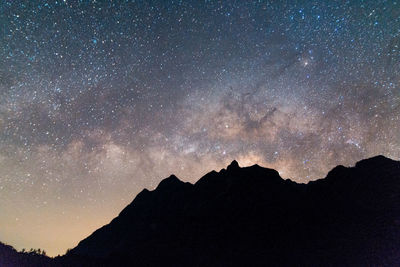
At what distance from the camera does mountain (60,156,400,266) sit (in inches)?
1615

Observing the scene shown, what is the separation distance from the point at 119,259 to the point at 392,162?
67.5 metres

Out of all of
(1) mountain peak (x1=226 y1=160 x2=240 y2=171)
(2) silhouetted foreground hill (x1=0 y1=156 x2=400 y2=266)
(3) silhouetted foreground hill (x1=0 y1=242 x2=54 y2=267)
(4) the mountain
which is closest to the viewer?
(3) silhouetted foreground hill (x1=0 y1=242 x2=54 y2=267)

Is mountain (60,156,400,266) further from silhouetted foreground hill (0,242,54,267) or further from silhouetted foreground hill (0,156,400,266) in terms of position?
silhouetted foreground hill (0,242,54,267)

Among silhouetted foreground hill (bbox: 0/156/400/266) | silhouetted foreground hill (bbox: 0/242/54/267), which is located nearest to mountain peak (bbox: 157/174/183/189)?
silhouetted foreground hill (bbox: 0/156/400/266)

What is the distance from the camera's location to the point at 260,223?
58.2 meters

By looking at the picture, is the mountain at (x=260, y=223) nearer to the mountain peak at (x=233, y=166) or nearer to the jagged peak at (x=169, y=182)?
the mountain peak at (x=233, y=166)

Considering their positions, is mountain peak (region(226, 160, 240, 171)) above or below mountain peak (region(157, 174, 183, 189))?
below

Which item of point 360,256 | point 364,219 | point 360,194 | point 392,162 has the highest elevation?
point 392,162

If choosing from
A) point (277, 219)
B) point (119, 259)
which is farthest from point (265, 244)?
point (119, 259)

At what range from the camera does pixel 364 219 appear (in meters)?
45.3

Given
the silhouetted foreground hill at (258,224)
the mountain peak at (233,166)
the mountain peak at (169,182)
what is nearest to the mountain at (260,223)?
the silhouetted foreground hill at (258,224)

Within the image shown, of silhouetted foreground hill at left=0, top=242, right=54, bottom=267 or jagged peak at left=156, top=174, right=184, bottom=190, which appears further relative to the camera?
jagged peak at left=156, top=174, right=184, bottom=190

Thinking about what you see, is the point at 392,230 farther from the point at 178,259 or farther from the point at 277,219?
the point at 178,259

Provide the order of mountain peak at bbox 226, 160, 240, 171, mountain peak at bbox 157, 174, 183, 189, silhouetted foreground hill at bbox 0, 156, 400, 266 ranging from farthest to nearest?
mountain peak at bbox 157, 174, 183, 189
mountain peak at bbox 226, 160, 240, 171
silhouetted foreground hill at bbox 0, 156, 400, 266
